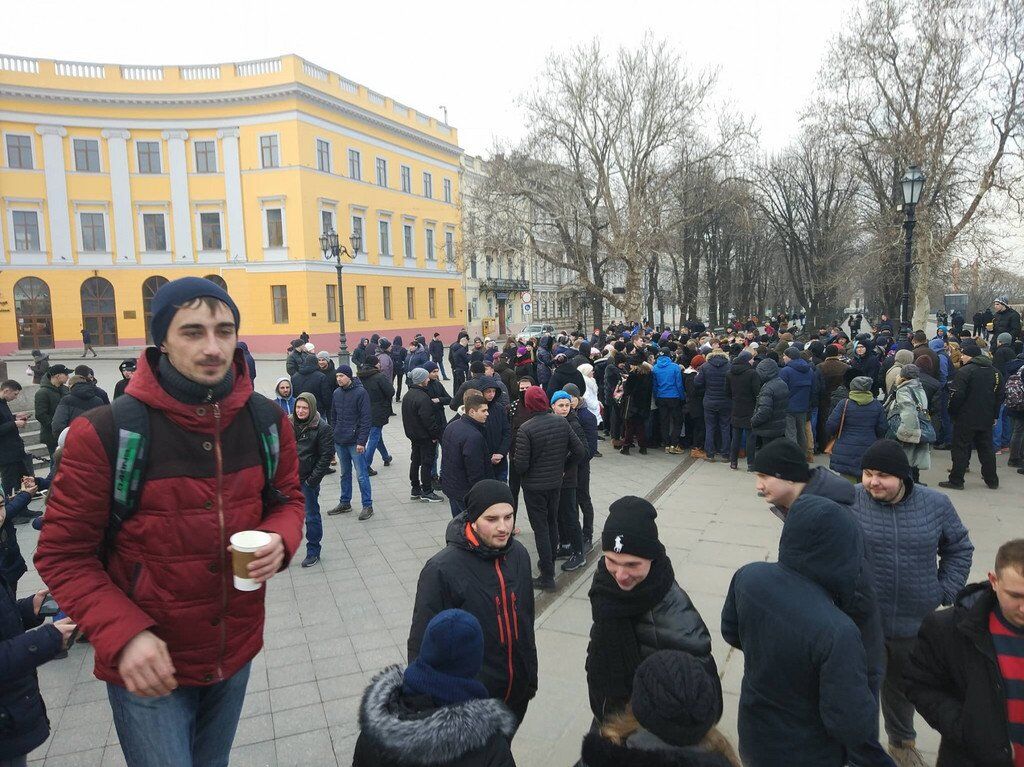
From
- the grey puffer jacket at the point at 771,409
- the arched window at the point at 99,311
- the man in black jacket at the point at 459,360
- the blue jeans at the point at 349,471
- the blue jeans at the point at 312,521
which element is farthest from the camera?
the arched window at the point at 99,311

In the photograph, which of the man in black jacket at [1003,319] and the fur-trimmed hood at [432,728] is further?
the man in black jacket at [1003,319]

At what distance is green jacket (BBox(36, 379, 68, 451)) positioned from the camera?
893 centimetres

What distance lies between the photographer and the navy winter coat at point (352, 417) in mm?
7945

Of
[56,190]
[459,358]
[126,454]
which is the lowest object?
[459,358]

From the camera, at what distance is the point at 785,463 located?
3.52 m

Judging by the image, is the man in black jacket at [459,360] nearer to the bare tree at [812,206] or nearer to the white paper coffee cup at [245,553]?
the white paper coffee cup at [245,553]

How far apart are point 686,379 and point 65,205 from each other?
119ft

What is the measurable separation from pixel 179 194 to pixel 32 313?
10.1 metres

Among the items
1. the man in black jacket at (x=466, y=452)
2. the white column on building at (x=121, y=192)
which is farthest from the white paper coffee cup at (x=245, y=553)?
the white column on building at (x=121, y=192)

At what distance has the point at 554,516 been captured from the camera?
6102mm

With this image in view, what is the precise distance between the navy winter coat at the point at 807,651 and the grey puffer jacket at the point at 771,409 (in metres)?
7.08

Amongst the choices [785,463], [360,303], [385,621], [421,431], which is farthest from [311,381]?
[360,303]

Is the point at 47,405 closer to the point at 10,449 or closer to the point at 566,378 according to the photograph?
the point at 10,449

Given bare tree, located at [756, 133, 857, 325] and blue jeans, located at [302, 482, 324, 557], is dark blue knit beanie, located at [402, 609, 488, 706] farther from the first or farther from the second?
bare tree, located at [756, 133, 857, 325]
